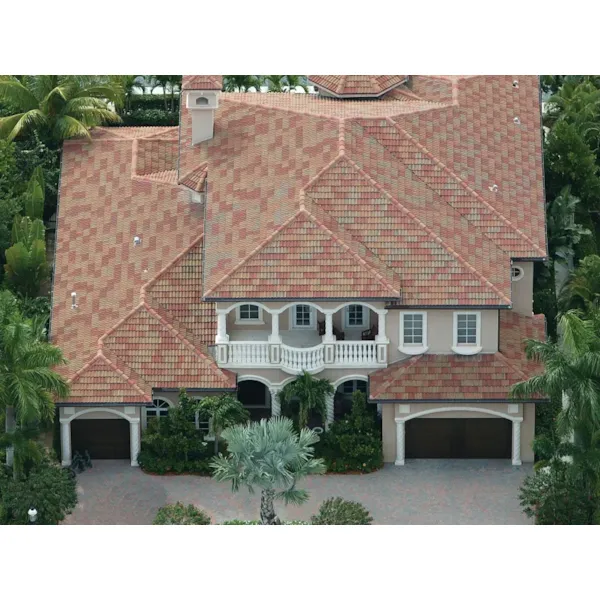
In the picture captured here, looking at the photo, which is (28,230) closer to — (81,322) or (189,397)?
(81,322)

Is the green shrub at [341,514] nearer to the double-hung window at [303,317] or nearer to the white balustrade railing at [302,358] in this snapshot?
the white balustrade railing at [302,358]

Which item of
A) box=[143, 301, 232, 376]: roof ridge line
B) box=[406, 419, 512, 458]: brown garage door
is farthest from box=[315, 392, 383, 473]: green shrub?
box=[143, 301, 232, 376]: roof ridge line

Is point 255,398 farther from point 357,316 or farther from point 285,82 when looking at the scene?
point 285,82

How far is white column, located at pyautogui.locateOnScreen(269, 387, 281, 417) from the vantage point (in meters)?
76.7

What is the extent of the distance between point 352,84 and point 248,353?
14910mm

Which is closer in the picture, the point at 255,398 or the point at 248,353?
the point at 248,353

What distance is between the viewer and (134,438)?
75.9 meters

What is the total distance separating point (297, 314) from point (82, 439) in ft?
30.9

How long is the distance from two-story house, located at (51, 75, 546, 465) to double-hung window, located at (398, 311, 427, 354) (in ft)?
0.23

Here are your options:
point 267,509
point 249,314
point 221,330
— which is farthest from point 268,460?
point 249,314

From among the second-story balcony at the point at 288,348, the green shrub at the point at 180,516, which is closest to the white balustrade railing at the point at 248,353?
the second-story balcony at the point at 288,348

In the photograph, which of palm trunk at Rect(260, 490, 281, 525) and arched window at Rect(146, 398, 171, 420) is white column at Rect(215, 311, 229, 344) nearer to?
arched window at Rect(146, 398, 171, 420)

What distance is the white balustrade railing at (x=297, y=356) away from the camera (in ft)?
250
